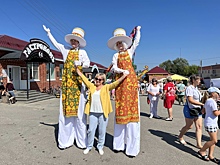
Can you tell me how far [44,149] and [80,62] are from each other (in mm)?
2046

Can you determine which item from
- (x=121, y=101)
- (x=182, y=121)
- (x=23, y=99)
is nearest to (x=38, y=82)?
(x=23, y=99)

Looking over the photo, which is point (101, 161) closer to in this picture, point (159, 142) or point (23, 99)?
point (159, 142)

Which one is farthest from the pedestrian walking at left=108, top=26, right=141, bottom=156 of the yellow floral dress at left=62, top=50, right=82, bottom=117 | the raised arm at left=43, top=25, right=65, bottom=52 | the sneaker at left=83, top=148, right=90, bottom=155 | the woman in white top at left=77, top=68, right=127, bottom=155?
the raised arm at left=43, top=25, right=65, bottom=52

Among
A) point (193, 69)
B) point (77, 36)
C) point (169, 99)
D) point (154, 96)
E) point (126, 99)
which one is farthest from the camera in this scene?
point (193, 69)

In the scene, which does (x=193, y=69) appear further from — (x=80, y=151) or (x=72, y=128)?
(x=80, y=151)

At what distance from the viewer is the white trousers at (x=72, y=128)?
3992 millimetres

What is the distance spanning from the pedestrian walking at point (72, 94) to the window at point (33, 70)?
14215 millimetres

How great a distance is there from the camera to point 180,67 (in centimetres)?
6488

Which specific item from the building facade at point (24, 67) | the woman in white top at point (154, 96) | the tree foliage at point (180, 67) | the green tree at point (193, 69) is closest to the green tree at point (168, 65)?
the tree foliage at point (180, 67)

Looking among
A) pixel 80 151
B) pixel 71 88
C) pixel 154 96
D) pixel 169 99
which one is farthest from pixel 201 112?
pixel 154 96

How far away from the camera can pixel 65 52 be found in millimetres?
4066

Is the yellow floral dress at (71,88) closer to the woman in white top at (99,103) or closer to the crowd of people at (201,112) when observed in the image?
the woman in white top at (99,103)

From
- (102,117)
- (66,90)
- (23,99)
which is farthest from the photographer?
(23,99)

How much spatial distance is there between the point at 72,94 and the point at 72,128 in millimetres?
811
